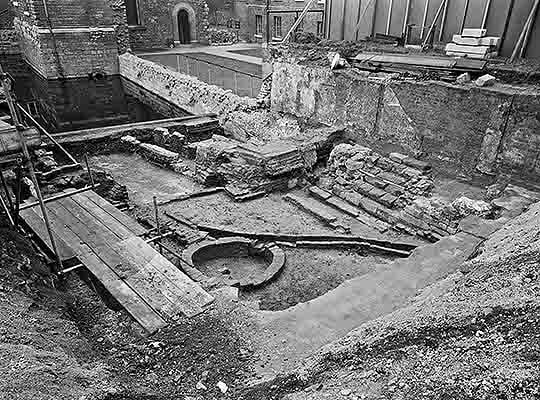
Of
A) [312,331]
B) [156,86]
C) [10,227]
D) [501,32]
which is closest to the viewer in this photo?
[312,331]

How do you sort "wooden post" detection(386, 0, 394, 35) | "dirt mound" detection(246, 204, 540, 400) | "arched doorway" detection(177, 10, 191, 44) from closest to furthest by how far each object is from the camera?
1. "dirt mound" detection(246, 204, 540, 400)
2. "wooden post" detection(386, 0, 394, 35)
3. "arched doorway" detection(177, 10, 191, 44)

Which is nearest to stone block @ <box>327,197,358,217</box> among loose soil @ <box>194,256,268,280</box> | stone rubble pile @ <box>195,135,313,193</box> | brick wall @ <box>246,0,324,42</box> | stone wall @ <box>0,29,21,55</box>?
stone rubble pile @ <box>195,135,313,193</box>

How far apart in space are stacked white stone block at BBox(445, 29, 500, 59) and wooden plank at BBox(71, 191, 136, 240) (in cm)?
916

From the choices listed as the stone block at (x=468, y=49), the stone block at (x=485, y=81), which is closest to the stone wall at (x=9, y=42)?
the stone block at (x=468, y=49)

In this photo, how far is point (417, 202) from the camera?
8.75 m

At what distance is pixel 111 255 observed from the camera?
17.9ft

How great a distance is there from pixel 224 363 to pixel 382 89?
8.64 metres

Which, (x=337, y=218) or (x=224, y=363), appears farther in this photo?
(x=337, y=218)

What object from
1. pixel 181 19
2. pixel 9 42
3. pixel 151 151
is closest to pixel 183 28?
pixel 181 19

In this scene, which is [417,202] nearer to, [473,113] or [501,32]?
[473,113]

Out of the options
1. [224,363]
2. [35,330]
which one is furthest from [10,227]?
[224,363]

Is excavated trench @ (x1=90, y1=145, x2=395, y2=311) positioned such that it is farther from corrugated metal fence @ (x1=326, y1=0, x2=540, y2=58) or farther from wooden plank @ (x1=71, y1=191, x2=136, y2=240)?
corrugated metal fence @ (x1=326, y1=0, x2=540, y2=58)

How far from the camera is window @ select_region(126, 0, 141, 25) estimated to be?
1109 inches

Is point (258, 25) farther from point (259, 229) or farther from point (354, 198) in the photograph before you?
point (259, 229)
